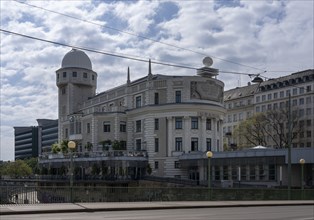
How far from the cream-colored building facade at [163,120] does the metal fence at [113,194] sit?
43.3 metres

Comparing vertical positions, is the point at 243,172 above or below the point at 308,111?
below

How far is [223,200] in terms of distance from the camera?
3862 cm

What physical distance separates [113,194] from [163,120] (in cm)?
5599

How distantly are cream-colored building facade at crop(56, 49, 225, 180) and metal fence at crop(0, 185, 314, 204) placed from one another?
4332cm

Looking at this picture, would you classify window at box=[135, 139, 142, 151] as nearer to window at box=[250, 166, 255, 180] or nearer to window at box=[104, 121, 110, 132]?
window at box=[104, 121, 110, 132]

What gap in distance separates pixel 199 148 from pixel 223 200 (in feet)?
162

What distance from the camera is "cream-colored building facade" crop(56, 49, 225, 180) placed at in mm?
87375

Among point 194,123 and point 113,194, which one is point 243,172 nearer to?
point 194,123

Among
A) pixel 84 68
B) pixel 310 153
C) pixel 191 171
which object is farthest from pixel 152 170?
pixel 84 68

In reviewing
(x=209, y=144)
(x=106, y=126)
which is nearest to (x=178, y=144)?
(x=209, y=144)

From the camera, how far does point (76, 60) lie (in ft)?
376

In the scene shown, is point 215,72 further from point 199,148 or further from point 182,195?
point 182,195

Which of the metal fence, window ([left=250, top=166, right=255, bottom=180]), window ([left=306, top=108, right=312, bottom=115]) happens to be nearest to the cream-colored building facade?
window ([left=250, top=166, right=255, bottom=180])

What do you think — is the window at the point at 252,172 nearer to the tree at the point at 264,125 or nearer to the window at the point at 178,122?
the window at the point at 178,122
